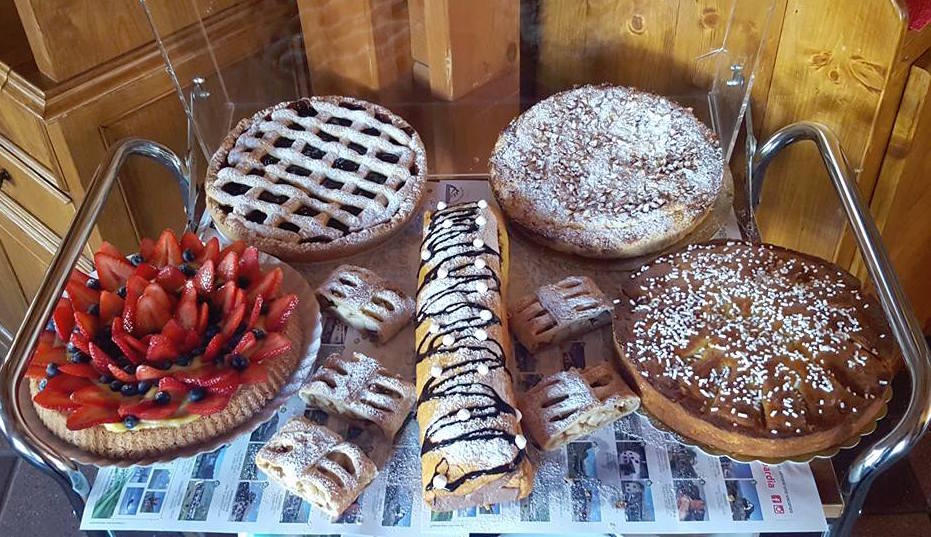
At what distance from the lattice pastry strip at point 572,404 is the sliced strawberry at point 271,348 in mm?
303

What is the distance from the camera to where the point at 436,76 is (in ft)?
5.31

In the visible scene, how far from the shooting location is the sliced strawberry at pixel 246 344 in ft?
3.52

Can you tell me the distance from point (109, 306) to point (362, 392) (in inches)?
13.1

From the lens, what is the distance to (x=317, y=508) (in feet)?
3.48

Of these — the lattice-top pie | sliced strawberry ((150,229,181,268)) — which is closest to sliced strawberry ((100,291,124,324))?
sliced strawberry ((150,229,181,268))

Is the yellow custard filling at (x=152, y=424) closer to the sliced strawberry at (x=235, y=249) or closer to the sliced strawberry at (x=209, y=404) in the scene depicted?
the sliced strawberry at (x=209, y=404)

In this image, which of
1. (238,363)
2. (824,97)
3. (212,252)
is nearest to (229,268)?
(212,252)

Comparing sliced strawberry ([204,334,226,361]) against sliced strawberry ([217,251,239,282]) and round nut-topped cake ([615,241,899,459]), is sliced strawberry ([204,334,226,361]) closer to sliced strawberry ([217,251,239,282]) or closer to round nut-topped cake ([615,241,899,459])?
sliced strawberry ([217,251,239,282])

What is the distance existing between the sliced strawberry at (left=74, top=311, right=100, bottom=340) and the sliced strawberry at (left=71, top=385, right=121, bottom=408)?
0.07 metres

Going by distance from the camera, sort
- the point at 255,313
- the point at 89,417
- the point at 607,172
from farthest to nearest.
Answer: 1. the point at 607,172
2. the point at 255,313
3. the point at 89,417

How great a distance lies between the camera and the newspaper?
1040 mm

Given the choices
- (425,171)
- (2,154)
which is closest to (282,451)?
(425,171)

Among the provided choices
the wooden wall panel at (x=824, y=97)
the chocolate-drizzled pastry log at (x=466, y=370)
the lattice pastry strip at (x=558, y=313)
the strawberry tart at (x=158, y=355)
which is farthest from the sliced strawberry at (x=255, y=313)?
the wooden wall panel at (x=824, y=97)

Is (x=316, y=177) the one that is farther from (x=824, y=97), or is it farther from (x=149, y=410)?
(x=824, y=97)
